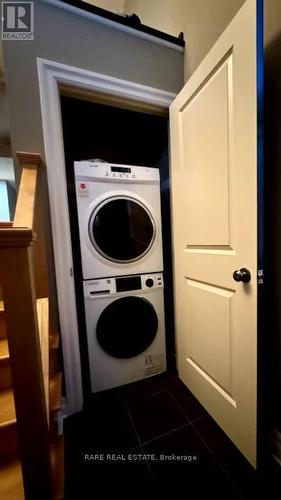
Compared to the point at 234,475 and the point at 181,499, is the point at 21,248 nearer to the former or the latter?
the point at 181,499

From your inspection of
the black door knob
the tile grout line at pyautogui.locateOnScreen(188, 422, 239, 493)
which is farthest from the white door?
the tile grout line at pyautogui.locateOnScreen(188, 422, 239, 493)

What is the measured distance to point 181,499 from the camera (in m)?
0.81

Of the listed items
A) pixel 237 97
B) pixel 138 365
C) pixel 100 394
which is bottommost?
pixel 100 394

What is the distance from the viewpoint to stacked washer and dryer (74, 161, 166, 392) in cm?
132

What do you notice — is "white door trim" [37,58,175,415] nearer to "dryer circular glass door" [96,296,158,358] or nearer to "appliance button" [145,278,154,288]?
"dryer circular glass door" [96,296,158,358]

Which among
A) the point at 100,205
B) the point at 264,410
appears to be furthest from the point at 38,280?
the point at 264,410

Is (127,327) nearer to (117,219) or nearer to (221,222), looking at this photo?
(117,219)

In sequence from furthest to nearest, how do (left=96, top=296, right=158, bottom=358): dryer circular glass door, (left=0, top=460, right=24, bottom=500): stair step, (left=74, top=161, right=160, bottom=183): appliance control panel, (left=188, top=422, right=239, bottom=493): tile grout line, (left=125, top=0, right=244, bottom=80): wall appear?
(left=96, top=296, right=158, bottom=358): dryer circular glass door < (left=74, top=161, right=160, bottom=183): appliance control panel < (left=125, top=0, right=244, bottom=80): wall < (left=188, top=422, right=239, bottom=493): tile grout line < (left=0, top=460, right=24, bottom=500): stair step

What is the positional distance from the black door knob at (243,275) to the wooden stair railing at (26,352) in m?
0.76

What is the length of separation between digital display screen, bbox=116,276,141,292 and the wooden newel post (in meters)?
0.84

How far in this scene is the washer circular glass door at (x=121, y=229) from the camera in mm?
1342

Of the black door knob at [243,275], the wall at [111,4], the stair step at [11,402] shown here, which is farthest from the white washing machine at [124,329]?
the wall at [111,4]

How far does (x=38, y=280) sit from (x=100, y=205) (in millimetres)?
580

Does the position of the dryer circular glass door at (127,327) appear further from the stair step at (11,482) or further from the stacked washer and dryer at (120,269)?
the stair step at (11,482)
